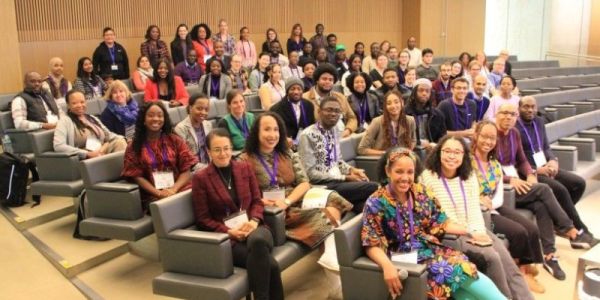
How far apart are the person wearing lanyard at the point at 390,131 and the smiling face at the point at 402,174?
5.40ft

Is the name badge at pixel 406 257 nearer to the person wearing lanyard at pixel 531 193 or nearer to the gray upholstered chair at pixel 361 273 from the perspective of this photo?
the gray upholstered chair at pixel 361 273

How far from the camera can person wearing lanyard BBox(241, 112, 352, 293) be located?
316cm

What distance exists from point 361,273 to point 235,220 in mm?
796

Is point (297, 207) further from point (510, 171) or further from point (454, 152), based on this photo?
point (510, 171)

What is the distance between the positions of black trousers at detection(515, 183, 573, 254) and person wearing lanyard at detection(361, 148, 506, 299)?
1.45 m

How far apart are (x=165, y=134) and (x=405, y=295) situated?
2024 millimetres

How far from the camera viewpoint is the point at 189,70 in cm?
680

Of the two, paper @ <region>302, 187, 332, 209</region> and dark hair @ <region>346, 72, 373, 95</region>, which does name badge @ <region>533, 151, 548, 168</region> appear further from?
paper @ <region>302, 187, 332, 209</region>

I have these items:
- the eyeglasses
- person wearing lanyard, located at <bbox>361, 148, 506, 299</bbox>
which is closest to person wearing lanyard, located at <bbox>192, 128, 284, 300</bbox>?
person wearing lanyard, located at <bbox>361, 148, 506, 299</bbox>

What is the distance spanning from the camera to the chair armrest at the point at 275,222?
306 cm

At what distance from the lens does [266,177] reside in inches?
131

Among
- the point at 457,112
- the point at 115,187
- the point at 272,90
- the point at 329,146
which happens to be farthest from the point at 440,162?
the point at 272,90

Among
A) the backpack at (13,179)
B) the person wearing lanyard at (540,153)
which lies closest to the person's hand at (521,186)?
the person wearing lanyard at (540,153)

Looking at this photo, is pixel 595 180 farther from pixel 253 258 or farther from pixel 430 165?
pixel 253 258
